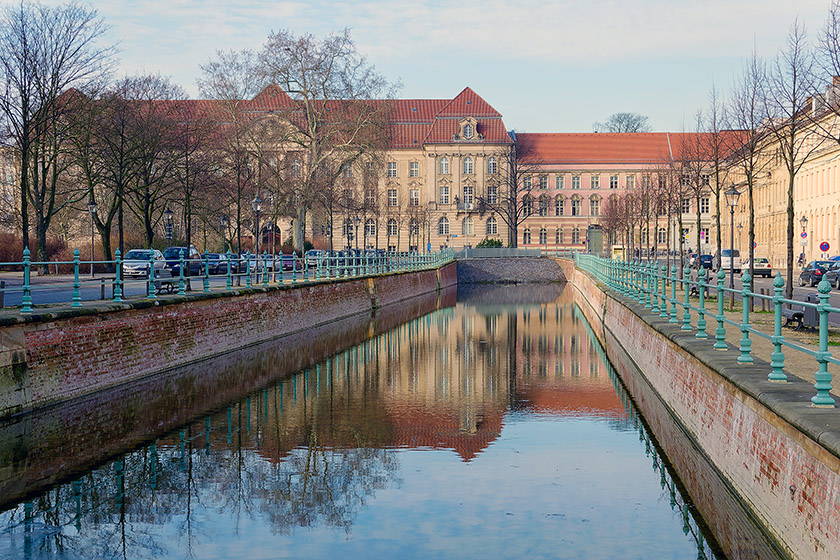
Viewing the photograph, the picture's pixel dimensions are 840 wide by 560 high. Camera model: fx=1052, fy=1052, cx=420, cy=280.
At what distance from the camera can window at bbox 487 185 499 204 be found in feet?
374

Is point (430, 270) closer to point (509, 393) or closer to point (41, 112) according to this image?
point (41, 112)

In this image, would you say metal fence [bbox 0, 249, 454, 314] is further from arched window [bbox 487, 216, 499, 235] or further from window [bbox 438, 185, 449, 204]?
window [bbox 438, 185, 449, 204]

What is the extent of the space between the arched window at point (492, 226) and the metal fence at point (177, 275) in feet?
112

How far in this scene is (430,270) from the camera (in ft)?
198

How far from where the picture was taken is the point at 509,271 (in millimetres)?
82625

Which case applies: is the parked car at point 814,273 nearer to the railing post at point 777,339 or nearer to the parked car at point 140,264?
the parked car at point 140,264

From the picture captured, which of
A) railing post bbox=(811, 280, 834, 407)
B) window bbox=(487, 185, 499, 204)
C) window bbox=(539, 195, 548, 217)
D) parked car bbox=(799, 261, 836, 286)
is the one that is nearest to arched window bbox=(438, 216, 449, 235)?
window bbox=(487, 185, 499, 204)

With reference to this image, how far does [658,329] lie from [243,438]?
708 cm

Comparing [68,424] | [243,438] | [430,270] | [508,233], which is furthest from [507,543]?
[508,233]

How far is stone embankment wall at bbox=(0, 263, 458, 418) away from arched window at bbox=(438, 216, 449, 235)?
8615 cm

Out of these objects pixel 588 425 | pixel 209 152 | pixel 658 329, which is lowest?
pixel 588 425

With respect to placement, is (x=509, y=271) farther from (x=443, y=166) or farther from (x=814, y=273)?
(x=443, y=166)

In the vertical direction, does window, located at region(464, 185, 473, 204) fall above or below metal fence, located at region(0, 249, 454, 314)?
above

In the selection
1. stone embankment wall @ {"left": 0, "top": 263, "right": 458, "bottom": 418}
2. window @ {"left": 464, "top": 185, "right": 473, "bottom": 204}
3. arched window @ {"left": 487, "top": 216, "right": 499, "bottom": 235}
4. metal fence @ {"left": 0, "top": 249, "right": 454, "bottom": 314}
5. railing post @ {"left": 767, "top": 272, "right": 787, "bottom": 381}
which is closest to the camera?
railing post @ {"left": 767, "top": 272, "right": 787, "bottom": 381}
